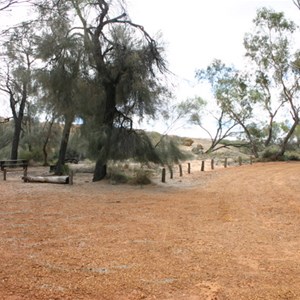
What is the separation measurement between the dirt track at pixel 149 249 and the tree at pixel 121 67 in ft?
20.9

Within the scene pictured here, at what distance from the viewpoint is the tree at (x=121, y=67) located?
1694cm

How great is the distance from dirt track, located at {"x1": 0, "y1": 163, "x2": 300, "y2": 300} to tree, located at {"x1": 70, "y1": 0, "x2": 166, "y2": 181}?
20.9 feet

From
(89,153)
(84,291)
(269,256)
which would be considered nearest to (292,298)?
(269,256)

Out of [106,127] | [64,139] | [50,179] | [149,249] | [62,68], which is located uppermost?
[62,68]

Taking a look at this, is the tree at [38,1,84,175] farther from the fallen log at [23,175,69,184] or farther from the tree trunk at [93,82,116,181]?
the fallen log at [23,175,69,184]

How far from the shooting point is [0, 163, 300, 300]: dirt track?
Answer: 14.3 ft

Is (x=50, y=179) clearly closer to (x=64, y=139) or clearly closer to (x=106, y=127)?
(x=106, y=127)

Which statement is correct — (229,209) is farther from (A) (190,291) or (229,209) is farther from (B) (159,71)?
(B) (159,71)

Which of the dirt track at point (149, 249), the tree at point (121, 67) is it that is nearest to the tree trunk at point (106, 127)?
the tree at point (121, 67)

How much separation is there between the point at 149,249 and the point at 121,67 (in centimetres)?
1226

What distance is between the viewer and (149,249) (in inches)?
238

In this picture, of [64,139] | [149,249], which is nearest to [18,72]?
[64,139]

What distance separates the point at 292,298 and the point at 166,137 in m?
14.4

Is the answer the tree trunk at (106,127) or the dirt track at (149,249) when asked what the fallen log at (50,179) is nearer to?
the tree trunk at (106,127)
